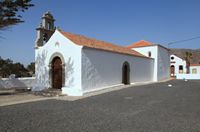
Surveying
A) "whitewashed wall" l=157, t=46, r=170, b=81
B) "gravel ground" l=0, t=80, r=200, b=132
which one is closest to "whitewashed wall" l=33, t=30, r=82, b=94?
"gravel ground" l=0, t=80, r=200, b=132

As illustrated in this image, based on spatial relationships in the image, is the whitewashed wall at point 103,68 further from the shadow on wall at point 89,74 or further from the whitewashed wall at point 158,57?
the whitewashed wall at point 158,57

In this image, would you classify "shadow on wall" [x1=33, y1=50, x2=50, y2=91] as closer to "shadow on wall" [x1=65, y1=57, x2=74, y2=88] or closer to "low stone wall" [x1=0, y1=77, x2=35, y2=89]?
"shadow on wall" [x1=65, y1=57, x2=74, y2=88]

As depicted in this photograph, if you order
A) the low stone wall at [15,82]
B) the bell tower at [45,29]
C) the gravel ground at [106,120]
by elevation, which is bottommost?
the gravel ground at [106,120]

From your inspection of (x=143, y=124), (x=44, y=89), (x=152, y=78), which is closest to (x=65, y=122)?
(x=143, y=124)

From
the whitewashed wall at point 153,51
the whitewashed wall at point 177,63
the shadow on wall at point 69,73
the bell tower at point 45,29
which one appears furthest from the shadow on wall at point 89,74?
the whitewashed wall at point 177,63

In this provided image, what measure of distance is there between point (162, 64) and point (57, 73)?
19.8 m

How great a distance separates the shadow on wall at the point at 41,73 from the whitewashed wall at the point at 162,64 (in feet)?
58.1

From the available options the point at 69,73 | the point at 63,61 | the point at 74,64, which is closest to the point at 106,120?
the point at 74,64

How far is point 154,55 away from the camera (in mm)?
29594

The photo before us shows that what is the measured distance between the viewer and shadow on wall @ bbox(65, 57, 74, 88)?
15438mm

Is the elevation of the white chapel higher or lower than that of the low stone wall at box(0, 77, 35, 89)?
higher

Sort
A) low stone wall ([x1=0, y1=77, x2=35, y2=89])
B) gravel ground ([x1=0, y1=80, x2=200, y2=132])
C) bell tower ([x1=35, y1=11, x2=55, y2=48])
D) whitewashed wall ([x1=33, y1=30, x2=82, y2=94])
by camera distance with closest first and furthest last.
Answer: gravel ground ([x1=0, y1=80, x2=200, y2=132])
whitewashed wall ([x1=33, y1=30, x2=82, y2=94])
bell tower ([x1=35, y1=11, x2=55, y2=48])
low stone wall ([x1=0, y1=77, x2=35, y2=89])

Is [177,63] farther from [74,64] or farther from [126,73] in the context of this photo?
[74,64]

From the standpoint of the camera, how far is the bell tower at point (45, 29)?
714 inches
